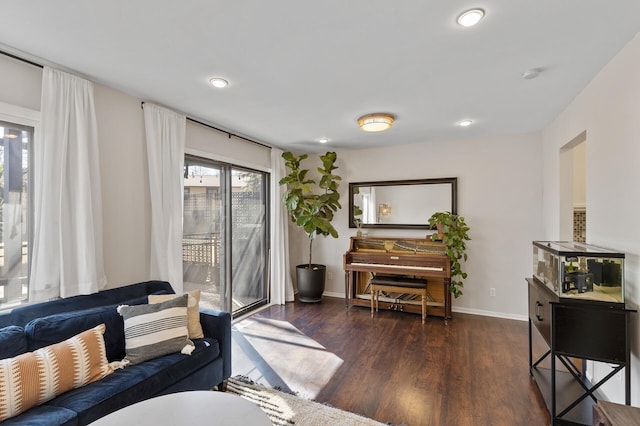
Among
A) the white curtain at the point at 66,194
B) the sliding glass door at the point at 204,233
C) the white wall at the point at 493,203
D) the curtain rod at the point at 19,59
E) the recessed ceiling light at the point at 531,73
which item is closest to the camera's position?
the curtain rod at the point at 19,59

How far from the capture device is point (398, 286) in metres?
4.12

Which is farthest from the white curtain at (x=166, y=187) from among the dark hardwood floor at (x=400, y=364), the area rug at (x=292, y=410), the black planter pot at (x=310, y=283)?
the black planter pot at (x=310, y=283)

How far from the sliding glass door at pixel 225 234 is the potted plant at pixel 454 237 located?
2.60 metres

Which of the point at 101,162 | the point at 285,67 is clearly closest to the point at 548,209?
the point at 285,67

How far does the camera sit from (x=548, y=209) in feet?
11.9

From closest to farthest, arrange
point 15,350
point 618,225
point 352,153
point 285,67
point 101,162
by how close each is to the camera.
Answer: point 15,350, point 618,225, point 285,67, point 101,162, point 352,153

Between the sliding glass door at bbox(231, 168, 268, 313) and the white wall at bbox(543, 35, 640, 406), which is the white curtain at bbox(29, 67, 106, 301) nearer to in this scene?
the sliding glass door at bbox(231, 168, 268, 313)

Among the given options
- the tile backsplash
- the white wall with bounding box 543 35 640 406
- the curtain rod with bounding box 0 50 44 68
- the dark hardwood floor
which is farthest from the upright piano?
the curtain rod with bounding box 0 50 44 68

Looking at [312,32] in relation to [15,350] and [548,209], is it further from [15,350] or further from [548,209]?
[548,209]

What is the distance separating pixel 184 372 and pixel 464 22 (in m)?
2.75

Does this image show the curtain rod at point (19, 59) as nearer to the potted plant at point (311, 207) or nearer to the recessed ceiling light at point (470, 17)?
the recessed ceiling light at point (470, 17)

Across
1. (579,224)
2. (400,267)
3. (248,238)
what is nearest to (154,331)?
(248,238)

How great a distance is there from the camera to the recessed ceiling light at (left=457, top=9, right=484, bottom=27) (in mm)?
1590

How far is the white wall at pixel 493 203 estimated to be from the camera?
13.1ft
